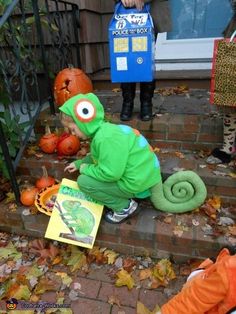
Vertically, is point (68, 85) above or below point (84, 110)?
below

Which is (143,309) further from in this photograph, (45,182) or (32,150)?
(32,150)

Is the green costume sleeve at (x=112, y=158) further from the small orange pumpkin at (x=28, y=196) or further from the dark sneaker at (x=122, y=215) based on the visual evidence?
the small orange pumpkin at (x=28, y=196)

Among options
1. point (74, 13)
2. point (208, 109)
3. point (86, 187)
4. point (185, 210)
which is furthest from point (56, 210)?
point (74, 13)

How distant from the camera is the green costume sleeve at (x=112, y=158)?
1.85 meters

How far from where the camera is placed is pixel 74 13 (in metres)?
3.59

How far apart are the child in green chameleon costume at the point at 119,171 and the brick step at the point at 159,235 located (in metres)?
0.07

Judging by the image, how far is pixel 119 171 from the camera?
1.90 metres

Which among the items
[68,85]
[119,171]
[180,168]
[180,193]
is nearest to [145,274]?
[180,193]

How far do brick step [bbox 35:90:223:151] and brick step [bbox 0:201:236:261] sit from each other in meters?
0.72

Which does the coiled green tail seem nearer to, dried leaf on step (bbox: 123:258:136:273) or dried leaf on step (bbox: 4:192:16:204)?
dried leaf on step (bbox: 123:258:136:273)

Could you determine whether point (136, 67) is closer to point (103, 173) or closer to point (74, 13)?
point (103, 173)

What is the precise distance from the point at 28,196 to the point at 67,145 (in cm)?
57

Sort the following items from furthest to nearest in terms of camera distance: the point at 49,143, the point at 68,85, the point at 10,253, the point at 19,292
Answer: the point at 68,85
the point at 49,143
the point at 10,253
the point at 19,292

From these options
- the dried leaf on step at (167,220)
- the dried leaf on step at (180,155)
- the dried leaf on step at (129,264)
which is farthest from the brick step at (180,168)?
the dried leaf on step at (129,264)
